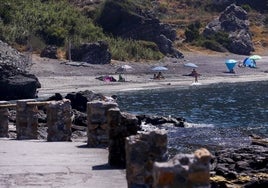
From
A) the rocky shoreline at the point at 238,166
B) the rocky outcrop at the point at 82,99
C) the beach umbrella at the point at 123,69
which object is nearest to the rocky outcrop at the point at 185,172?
the rocky shoreline at the point at 238,166

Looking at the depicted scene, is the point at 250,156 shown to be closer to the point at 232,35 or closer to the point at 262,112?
the point at 262,112

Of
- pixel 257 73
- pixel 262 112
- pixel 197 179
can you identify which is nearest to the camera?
pixel 197 179

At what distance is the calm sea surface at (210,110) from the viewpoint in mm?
32312

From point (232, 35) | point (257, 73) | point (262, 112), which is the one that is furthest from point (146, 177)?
point (232, 35)

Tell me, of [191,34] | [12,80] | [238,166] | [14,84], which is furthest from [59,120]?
[191,34]

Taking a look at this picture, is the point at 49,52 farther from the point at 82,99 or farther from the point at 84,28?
the point at 82,99

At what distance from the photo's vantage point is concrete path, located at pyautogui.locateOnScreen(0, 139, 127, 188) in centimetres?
1274

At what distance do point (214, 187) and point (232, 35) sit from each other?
70687 mm

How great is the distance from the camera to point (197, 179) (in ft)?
28.6

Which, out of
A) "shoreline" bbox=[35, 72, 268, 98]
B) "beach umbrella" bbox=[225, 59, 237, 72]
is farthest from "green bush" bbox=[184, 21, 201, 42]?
"shoreline" bbox=[35, 72, 268, 98]

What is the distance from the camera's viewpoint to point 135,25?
257 feet

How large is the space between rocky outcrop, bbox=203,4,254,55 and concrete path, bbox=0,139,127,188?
6789cm

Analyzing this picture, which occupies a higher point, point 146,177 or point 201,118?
point 146,177

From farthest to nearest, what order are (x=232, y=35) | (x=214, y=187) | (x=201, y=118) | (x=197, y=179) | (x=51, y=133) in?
(x=232, y=35)
(x=201, y=118)
(x=51, y=133)
(x=214, y=187)
(x=197, y=179)
